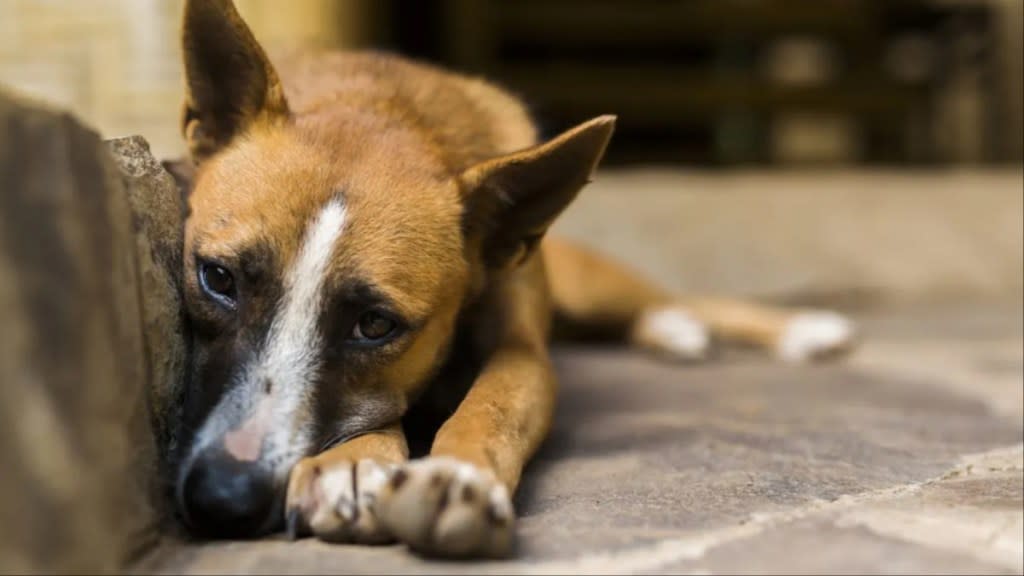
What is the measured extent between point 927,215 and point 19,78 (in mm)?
4225

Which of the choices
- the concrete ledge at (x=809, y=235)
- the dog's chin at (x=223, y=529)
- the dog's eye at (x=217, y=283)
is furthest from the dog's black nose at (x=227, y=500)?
the concrete ledge at (x=809, y=235)

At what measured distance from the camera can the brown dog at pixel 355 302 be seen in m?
1.48

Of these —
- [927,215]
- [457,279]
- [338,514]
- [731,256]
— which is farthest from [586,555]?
[927,215]

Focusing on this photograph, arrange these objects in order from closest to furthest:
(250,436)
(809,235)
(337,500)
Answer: (337,500) → (250,436) → (809,235)

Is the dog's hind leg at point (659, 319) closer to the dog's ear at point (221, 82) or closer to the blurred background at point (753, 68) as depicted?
the dog's ear at point (221, 82)

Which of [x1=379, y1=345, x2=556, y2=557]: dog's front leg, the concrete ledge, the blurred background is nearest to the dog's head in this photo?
[x1=379, y1=345, x2=556, y2=557]: dog's front leg

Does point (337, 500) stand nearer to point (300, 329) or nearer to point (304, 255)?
point (300, 329)

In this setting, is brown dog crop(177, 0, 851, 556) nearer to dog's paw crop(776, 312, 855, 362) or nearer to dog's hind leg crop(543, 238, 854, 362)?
dog's hind leg crop(543, 238, 854, 362)

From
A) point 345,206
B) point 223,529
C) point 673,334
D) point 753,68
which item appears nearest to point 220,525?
point 223,529

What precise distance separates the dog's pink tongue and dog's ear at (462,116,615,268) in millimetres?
637

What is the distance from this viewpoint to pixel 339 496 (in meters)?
1.48

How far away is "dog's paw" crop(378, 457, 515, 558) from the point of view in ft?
4.40

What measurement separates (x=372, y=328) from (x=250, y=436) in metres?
0.34

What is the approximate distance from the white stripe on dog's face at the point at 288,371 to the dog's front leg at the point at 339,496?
59 millimetres
